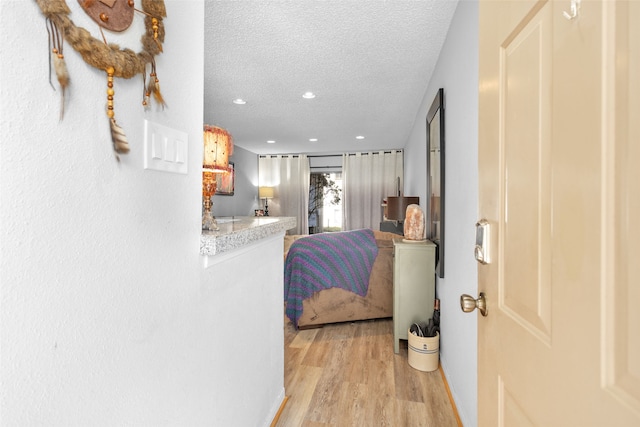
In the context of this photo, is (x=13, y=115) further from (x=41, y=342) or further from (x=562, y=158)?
(x=562, y=158)

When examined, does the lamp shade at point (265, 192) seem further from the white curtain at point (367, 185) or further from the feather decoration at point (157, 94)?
the feather decoration at point (157, 94)

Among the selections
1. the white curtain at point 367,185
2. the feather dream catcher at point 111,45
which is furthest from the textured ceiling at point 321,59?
the white curtain at point 367,185

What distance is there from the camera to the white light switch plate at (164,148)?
0.77m

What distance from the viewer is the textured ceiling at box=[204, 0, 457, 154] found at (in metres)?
1.89

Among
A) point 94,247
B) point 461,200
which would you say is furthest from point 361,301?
point 94,247

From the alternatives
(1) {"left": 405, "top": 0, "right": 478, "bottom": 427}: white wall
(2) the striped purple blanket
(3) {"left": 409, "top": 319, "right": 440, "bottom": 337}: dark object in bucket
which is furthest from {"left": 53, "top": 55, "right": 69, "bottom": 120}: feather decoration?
(2) the striped purple blanket

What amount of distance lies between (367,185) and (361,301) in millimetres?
4058

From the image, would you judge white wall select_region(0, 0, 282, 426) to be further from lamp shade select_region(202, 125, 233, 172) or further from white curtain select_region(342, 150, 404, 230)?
white curtain select_region(342, 150, 404, 230)

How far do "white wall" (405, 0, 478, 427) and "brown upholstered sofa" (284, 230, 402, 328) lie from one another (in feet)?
3.21

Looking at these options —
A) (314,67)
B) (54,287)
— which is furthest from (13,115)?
(314,67)

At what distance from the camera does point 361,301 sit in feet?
10.7

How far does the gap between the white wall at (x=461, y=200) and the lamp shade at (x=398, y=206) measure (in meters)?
1.75

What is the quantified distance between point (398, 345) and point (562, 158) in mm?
2475

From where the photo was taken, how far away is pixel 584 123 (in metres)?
0.43
